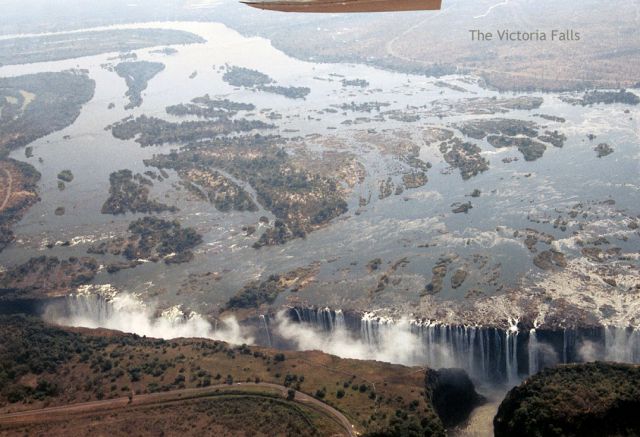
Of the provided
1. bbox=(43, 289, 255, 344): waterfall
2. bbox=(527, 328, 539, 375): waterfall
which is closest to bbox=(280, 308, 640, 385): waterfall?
bbox=(527, 328, 539, 375): waterfall

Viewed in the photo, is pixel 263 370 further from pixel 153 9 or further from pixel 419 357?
pixel 153 9

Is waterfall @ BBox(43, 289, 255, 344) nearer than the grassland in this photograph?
No

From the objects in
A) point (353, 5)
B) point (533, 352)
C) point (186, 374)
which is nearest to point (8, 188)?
point (186, 374)

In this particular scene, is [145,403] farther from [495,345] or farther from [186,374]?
[495,345]

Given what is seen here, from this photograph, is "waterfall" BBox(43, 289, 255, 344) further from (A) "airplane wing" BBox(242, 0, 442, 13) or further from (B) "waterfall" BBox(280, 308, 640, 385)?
(A) "airplane wing" BBox(242, 0, 442, 13)

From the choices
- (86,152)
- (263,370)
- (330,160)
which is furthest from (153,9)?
(263,370)

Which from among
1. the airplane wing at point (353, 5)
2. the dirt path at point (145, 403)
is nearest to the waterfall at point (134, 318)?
the dirt path at point (145, 403)

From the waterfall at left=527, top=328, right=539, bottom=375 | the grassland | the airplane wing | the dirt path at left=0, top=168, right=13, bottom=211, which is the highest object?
the airplane wing
